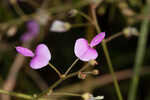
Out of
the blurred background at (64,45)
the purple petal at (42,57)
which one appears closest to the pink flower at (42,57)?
the purple petal at (42,57)

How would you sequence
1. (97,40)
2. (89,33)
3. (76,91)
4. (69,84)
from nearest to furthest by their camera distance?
(97,40) → (89,33) → (76,91) → (69,84)

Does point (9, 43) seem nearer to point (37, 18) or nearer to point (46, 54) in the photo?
point (37, 18)

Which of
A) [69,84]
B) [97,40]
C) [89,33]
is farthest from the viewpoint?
[69,84]

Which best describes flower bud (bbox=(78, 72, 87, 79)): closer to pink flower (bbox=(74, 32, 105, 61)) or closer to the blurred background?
pink flower (bbox=(74, 32, 105, 61))

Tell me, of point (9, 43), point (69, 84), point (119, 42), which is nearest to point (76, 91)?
point (69, 84)

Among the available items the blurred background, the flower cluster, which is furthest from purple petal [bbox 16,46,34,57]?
the blurred background

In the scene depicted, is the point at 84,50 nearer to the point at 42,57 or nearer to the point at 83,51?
the point at 83,51

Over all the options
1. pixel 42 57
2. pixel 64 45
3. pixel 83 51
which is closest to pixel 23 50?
pixel 42 57
